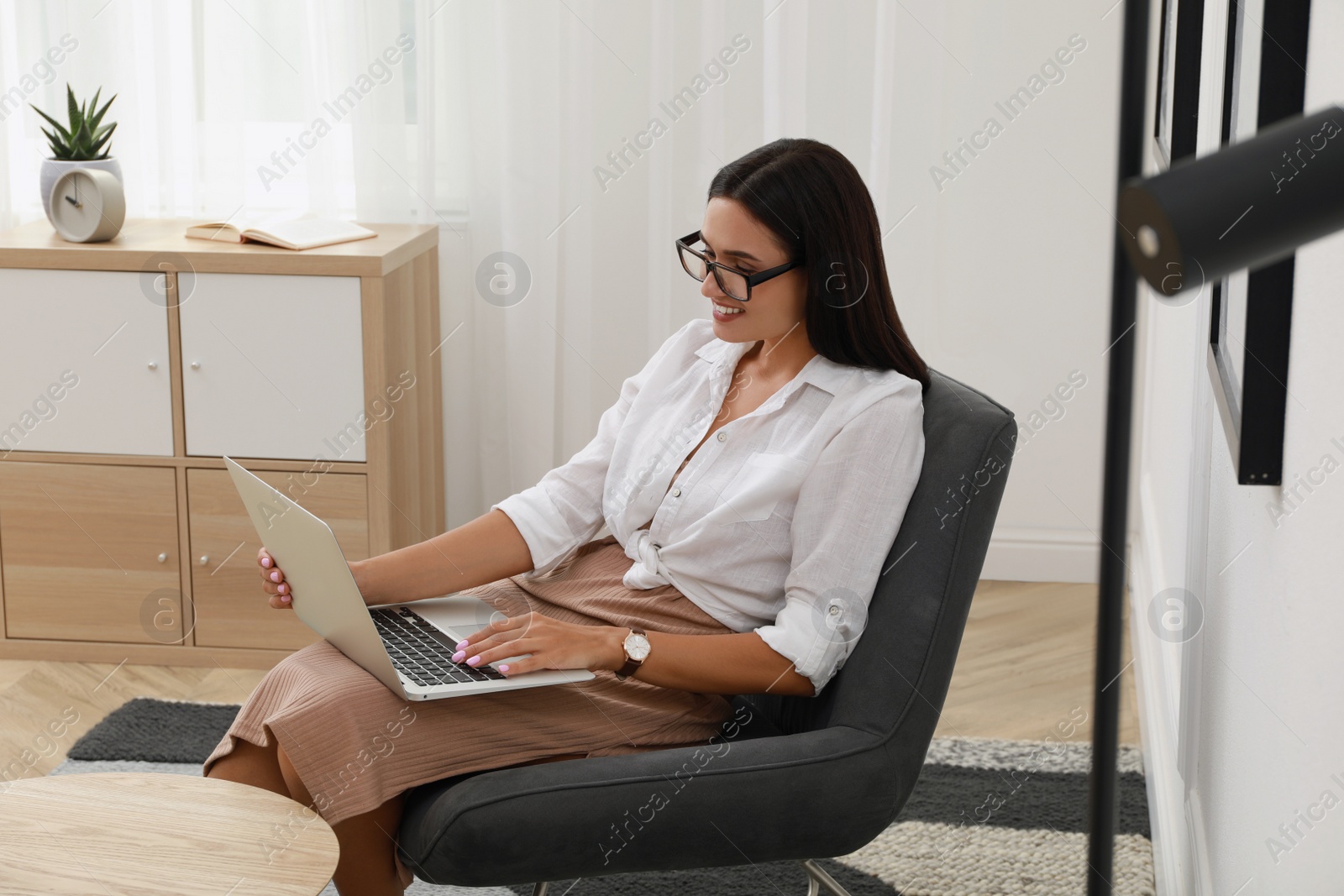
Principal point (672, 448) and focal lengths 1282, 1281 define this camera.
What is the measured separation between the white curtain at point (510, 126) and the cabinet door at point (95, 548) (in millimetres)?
752

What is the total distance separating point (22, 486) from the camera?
2717 mm

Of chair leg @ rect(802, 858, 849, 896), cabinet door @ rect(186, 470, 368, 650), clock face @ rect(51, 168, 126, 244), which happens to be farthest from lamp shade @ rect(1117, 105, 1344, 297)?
clock face @ rect(51, 168, 126, 244)

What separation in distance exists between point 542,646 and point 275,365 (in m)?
1.44

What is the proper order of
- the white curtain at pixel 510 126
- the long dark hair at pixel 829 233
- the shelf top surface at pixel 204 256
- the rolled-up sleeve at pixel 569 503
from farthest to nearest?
the white curtain at pixel 510 126
the shelf top surface at pixel 204 256
the rolled-up sleeve at pixel 569 503
the long dark hair at pixel 829 233

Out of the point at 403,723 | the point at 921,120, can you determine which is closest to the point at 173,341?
the point at 403,723

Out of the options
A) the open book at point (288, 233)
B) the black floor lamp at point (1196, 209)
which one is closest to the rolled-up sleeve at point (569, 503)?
the open book at point (288, 233)

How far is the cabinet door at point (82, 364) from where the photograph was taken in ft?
8.62

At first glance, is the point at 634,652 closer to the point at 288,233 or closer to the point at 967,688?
the point at 967,688

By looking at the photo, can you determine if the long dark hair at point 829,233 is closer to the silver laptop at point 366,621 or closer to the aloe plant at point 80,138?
the silver laptop at point 366,621

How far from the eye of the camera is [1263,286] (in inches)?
39.4

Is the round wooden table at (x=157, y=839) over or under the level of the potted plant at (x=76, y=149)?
under

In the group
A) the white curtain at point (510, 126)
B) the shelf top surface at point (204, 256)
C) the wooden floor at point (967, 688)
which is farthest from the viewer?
the white curtain at point (510, 126)

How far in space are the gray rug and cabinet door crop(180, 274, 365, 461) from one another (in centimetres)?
58

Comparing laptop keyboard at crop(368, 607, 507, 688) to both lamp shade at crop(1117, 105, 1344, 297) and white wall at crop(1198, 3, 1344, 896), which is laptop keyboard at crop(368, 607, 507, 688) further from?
lamp shade at crop(1117, 105, 1344, 297)
